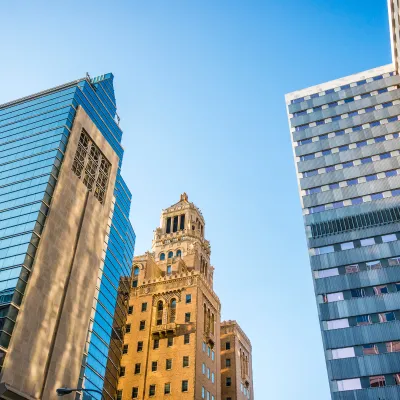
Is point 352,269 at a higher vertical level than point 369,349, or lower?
higher

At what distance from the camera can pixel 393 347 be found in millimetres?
61656

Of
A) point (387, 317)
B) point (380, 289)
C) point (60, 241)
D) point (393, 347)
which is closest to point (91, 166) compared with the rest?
point (60, 241)

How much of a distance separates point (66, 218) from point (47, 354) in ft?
58.2

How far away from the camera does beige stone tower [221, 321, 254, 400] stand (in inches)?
4176

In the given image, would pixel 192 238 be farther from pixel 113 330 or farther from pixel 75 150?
pixel 75 150

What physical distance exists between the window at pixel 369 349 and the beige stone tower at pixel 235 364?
48019mm

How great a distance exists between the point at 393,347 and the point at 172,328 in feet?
139

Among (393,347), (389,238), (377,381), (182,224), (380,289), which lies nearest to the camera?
(377,381)

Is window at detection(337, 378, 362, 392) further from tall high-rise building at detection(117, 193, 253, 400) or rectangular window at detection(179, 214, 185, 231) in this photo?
rectangular window at detection(179, 214, 185, 231)

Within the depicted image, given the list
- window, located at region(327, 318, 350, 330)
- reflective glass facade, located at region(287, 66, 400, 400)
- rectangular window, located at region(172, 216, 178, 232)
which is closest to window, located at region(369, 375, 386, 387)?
reflective glass facade, located at region(287, 66, 400, 400)

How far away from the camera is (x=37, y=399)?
52.7 meters

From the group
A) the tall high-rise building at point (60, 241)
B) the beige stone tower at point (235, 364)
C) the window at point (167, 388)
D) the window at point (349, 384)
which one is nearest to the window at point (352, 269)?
the window at point (349, 384)

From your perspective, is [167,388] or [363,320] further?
[167,388]

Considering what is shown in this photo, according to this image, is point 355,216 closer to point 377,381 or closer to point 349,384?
point 377,381
